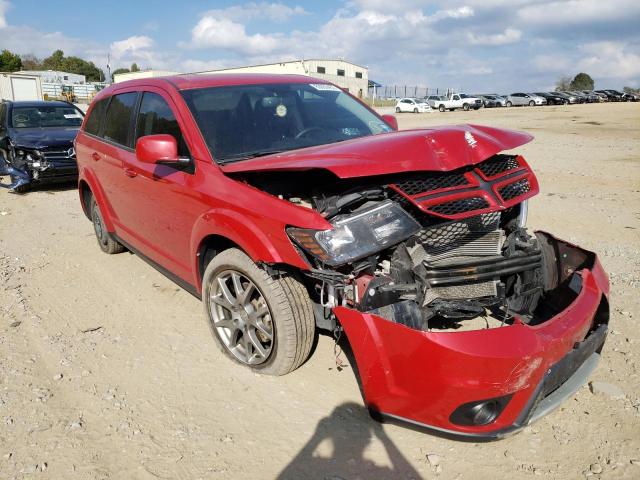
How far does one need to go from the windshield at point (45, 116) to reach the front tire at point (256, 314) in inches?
352

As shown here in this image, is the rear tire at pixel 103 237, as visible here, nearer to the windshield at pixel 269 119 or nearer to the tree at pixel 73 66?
the windshield at pixel 269 119

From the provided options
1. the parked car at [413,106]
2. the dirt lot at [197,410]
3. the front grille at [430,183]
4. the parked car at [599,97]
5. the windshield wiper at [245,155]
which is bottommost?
the dirt lot at [197,410]

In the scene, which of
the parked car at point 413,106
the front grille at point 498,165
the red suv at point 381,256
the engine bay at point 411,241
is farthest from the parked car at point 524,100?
the engine bay at point 411,241

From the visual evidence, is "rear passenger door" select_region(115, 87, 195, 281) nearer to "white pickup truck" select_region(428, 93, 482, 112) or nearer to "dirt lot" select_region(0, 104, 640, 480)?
"dirt lot" select_region(0, 104, 640, 480)

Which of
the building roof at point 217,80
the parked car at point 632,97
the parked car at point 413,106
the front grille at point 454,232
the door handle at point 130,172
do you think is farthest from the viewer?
the parked car at point 632,97

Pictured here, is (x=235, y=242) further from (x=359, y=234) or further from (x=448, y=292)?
(x=448, y=292)

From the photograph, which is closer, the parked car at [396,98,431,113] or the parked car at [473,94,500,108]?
the parked car at [396,98,431,113]

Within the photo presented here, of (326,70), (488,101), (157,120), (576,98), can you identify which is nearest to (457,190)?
(157,120)

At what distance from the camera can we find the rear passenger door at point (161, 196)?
3.48m

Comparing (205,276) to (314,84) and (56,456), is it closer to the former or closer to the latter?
(56,456)

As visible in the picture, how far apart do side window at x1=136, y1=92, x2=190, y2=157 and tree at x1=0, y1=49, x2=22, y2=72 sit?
8966 centimetres

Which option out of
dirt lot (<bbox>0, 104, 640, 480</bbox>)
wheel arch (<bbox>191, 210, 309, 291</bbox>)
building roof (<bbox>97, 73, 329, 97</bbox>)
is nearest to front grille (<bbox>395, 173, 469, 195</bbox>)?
wheel arch (<bbox>191, 210, 309, 291</bbox>)

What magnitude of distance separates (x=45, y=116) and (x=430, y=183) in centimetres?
1046

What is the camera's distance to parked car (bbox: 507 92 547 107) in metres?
47.8
